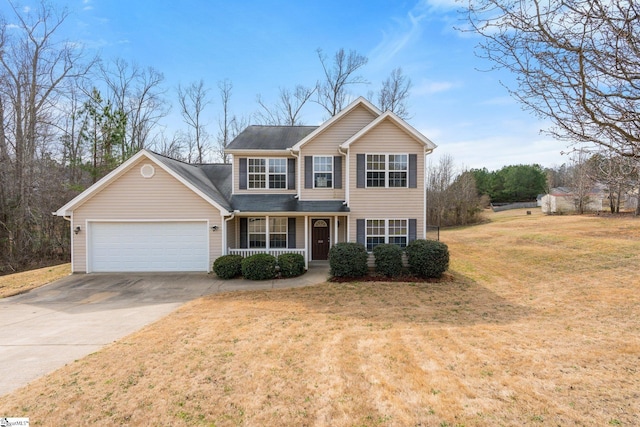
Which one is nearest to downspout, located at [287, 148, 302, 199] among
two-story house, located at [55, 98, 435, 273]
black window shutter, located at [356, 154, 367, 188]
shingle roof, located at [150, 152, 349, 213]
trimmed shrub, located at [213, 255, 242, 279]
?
two-story house, located at [55, 98, 435, 273]

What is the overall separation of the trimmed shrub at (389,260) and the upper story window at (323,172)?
420 centimetres

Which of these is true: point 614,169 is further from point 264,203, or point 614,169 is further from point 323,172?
point 264,203

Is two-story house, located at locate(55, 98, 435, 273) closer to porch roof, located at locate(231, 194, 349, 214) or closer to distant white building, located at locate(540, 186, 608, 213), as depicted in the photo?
porch roof, located at locate(231, 194, 349, 214)

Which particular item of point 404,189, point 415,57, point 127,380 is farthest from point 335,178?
point 127,380

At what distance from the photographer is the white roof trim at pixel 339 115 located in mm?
13898

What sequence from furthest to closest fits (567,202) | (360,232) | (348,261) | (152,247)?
1. (567,202)
2. (360,232)
3. (152,247)
4. (348,261)

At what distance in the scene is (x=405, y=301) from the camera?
9391 millimetres

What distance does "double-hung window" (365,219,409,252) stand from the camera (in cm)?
1342

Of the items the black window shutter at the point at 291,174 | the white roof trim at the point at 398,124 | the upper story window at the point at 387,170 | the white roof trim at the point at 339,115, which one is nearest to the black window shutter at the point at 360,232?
the upper story window at the point at 387,170

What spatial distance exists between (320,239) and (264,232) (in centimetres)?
294

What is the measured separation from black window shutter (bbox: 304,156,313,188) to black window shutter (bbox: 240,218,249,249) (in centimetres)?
370

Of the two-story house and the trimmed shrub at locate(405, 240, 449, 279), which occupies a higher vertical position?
the two-story house

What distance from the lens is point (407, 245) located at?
13.2m

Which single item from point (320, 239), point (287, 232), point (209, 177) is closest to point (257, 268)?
point (287, 232)
